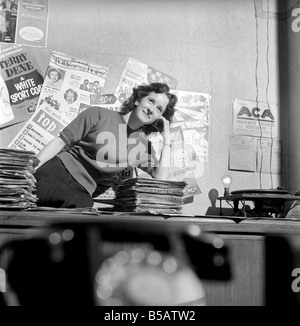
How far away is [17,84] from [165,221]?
165 cm

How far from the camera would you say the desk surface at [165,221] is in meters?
1.69

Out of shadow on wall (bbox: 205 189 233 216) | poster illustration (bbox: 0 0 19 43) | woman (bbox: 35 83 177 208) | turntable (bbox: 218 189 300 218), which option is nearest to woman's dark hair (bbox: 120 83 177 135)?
woman (bbox: 35 83 177 208)

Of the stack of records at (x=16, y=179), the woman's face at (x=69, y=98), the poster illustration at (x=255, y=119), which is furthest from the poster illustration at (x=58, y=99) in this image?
the poster illustration at (x=255, y=119)

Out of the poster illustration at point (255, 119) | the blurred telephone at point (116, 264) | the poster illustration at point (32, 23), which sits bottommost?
the blurred telephone at point (116, 264)

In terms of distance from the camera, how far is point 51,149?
2906 millimetres

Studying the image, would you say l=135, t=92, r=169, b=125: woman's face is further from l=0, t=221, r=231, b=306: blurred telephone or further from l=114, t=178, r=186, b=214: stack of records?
l=0, t=221, r=231, b=306: blurred telephone

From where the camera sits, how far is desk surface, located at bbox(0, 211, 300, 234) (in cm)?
169

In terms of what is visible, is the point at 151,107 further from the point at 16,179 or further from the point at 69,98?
the point at 16,179

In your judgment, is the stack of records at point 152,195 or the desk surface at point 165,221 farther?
the stack of records at point 152,195

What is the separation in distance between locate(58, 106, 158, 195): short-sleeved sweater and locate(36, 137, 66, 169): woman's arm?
0.09 ft

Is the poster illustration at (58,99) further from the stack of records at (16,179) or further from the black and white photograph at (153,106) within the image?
the stack of records at (16,179)

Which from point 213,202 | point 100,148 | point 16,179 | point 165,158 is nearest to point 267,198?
point 213,202

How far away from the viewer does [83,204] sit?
269 cm

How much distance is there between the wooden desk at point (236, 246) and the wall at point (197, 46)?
132 centimetres
